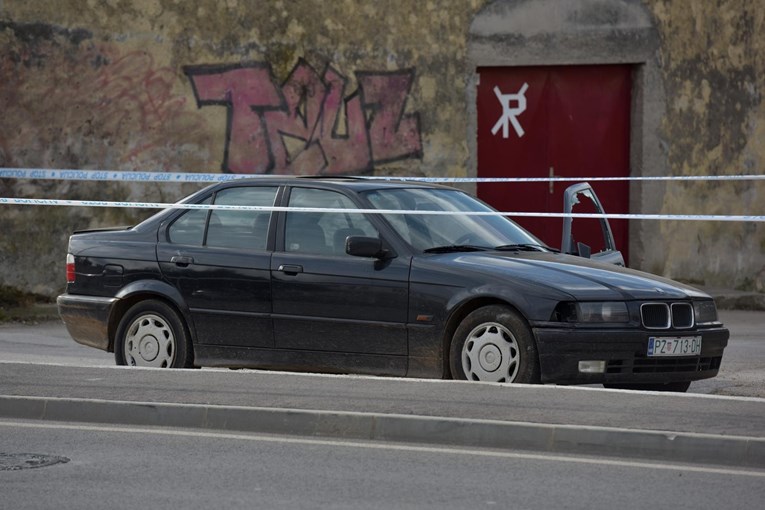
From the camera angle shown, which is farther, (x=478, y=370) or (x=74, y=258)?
(x=74, y=258)

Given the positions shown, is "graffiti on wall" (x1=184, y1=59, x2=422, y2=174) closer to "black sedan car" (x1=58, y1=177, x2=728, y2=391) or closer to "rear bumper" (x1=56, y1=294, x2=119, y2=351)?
"black sedan car" (x1=58, y1=177, x2=728, y2=391)

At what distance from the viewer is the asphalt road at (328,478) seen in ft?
22.9

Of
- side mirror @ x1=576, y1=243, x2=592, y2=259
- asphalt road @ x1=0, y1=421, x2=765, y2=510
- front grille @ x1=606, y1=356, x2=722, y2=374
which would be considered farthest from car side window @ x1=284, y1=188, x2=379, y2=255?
asphalt road @ x1=0, y1=421, x2=765, y2=510

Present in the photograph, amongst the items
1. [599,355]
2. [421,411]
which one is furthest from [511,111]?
[421,411]

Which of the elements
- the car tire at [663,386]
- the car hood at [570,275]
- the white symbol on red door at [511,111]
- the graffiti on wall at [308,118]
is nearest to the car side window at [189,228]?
the car hood at [570,275]

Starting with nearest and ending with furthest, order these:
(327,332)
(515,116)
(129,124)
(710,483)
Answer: (710,483) → (327,332) → (129,124) → (515,116)

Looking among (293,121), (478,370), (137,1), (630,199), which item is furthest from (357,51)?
(478,370)

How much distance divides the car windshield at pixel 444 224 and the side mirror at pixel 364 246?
0.84 ft

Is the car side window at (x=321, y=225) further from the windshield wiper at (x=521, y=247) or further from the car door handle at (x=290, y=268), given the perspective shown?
the windshield wiper at (x=521, y=247)

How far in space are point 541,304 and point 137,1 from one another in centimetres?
992

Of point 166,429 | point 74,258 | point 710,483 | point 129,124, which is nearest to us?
point 710,483

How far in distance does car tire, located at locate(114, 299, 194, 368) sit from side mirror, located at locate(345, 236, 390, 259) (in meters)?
1.55

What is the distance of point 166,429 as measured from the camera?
9148mm

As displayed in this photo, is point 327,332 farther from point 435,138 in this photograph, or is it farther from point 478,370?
point 435,138
